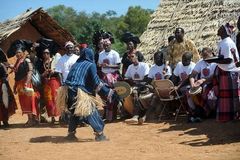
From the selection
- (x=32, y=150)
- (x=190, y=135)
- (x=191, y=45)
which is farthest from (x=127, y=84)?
(x=32, y=150)

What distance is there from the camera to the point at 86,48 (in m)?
8.20

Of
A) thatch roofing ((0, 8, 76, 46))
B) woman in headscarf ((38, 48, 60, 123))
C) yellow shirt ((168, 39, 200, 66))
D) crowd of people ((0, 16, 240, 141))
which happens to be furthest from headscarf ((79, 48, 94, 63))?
thatch roofing ((0, 8, 76, 46))

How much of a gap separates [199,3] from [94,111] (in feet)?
24.3

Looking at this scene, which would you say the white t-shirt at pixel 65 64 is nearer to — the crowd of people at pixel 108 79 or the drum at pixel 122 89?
the crowd of people at pixel 108 79

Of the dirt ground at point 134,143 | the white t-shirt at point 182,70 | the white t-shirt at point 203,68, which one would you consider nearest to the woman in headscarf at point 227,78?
the dirt ground at point 134,143

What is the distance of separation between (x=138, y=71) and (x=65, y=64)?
162cm

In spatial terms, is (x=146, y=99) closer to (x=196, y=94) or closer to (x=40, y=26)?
(x=196, y=94)

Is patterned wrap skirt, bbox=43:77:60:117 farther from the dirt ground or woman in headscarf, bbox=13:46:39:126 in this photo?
the dirt ground

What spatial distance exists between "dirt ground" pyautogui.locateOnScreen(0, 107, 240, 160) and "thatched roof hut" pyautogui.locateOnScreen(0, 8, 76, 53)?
4.59 meters

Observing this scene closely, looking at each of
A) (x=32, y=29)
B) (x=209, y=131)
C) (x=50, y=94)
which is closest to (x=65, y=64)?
(x=50, y=94)

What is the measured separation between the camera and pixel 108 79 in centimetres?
1041

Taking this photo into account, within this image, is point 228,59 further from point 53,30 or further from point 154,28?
point 53,30

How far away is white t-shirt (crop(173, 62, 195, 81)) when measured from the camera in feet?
31.2

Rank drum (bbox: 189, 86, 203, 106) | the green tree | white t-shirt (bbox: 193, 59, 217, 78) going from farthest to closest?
1. the green tree
2. white t-shirt (bbox: 193, 59, 217, 78)
3. drum (bbox: 189, 86, 203, 106)
